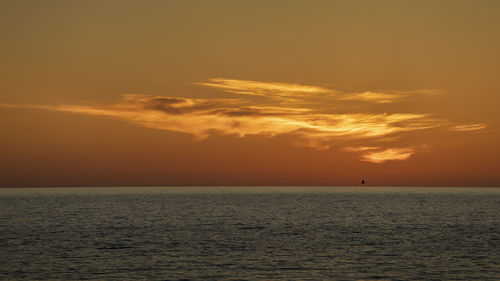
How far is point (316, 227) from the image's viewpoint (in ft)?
342

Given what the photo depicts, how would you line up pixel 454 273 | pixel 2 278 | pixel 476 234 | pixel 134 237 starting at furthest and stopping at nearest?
1. pixel 476 234
2. pixel 134 237
3. pixel 454 273
4. pixel 2 278

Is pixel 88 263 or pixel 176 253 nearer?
pixel 88 263

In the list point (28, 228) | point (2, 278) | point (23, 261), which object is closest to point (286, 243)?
point (23, 261)

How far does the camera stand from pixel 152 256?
61000 millimetres

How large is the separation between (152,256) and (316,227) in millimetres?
48882

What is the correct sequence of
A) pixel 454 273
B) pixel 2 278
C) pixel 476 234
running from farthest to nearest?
Answer: pixel 476 234 < pixel 454 273 < pixel 2 278

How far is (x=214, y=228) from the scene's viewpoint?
99875 millimetres

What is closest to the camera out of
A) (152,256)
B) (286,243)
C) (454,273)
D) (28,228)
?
(454,273)

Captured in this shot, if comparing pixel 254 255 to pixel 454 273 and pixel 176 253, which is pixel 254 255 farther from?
pixel 454 273

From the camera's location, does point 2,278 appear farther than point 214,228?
No

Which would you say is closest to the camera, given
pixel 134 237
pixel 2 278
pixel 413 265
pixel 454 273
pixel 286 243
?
pixel 2 278

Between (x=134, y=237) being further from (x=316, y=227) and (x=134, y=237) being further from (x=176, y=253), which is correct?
(x=316, y=227)

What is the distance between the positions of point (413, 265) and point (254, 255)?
1681cm

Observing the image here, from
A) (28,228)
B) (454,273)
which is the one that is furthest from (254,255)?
(28,228)
